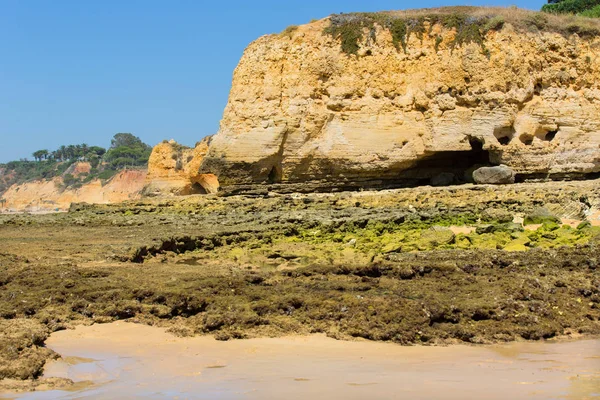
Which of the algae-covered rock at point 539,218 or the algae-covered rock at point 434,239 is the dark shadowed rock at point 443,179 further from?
the algae-covered rock at point 434,239

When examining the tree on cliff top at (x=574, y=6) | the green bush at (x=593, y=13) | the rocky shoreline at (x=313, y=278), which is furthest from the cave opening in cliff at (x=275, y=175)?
the tree on cliff top at (x=574, y=6)

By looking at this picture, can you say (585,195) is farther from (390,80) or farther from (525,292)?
(525,292)

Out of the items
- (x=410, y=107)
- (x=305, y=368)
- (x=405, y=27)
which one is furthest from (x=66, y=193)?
(x=305, y=368)

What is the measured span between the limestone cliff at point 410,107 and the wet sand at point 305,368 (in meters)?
17.4

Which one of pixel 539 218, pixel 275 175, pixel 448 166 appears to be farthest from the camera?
pixel 448 166

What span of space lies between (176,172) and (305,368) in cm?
2864

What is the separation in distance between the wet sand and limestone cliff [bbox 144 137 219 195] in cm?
2592

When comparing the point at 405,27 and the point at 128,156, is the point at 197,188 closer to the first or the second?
the point at 405,27

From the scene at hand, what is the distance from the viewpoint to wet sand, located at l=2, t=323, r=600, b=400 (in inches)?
215

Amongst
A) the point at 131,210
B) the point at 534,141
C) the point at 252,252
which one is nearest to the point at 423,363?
the point at 252,252

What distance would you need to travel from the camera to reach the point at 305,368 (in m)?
6.31

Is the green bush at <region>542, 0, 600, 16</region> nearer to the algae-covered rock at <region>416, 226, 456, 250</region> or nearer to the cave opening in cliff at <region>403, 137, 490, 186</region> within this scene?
the cave opening in cliff at <region>403, 137, 490, 186</region>

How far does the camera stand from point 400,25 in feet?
84.8

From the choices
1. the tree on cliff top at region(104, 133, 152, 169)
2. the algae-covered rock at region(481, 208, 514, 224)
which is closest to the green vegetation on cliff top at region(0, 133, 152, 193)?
the tree on cliff top at region(104, 133, 152, 169)
